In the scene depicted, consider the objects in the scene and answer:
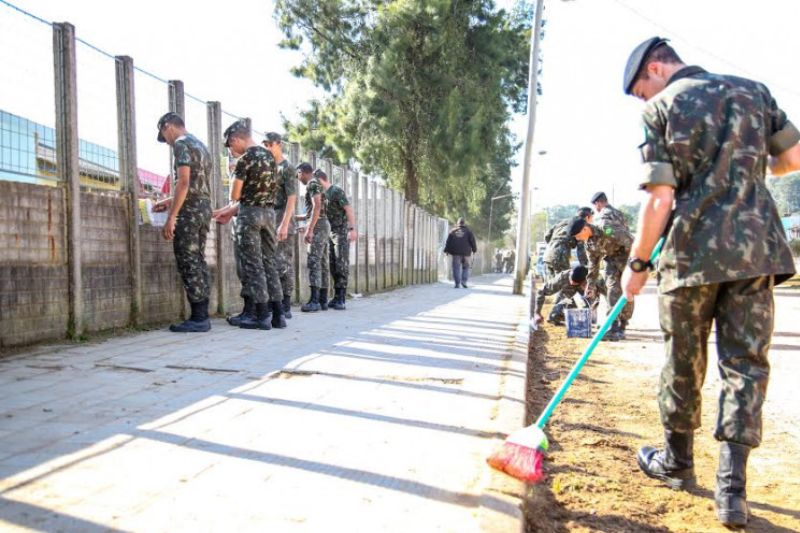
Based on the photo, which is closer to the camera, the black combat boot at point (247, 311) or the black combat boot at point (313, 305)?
the black combat boot at point (247, 311)

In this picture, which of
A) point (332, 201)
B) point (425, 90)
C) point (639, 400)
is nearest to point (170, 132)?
point (332, 201)

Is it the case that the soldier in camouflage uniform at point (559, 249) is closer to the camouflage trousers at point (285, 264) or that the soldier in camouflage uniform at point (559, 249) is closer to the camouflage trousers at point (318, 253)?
the camouflage trousers at point (318, 253)

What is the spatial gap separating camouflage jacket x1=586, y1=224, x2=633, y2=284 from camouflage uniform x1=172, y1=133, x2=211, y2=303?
4.63 metres

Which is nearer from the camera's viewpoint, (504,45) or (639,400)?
(639,400)

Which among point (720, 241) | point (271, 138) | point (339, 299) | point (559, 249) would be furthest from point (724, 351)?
point (339, 299)

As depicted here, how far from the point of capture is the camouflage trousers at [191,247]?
23.7ft

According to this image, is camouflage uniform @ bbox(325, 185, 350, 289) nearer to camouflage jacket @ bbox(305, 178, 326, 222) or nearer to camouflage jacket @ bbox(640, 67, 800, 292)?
camouflage jacket @ bbox(305, 178, 326, 222)

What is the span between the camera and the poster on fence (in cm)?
763

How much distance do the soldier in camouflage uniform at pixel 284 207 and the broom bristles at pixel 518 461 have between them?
5.28 m

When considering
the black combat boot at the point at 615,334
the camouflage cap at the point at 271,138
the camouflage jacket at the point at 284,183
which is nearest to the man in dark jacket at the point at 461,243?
the black combat boot at the point at 615,334

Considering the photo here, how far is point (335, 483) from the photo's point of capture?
114 inches

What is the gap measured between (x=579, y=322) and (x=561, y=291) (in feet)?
5.34

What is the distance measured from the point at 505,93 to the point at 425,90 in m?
4.16

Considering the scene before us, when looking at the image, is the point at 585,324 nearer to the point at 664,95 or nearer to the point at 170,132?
the point at 170,132
